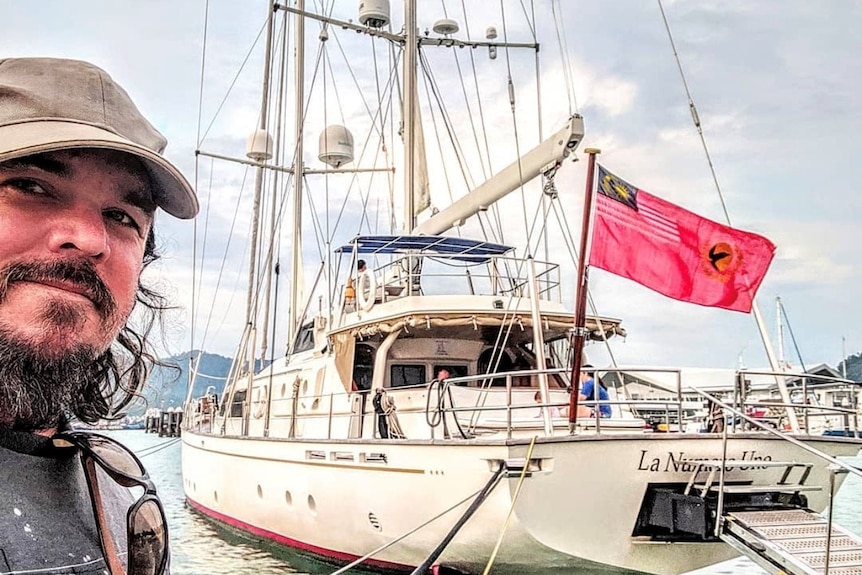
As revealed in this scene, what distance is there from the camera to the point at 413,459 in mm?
9859

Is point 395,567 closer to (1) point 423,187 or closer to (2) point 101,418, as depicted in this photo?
(1) point 423,187

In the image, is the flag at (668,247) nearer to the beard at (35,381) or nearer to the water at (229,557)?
the water at (229,557)

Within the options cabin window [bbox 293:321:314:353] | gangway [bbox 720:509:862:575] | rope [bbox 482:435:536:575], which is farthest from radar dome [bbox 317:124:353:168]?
gangway [bbox 720:509:862:575]

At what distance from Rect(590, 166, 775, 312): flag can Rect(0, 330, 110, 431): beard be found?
23.8ft

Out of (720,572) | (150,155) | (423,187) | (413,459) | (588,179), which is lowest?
(720,572)

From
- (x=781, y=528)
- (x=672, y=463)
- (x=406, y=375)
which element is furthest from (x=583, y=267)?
(x=406, y=375)

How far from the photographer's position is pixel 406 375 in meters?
13.3

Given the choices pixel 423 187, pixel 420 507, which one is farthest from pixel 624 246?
pixel 423 187

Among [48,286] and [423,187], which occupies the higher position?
[423,187]

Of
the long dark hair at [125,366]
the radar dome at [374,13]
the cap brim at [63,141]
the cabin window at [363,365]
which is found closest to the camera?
the cap brim at [63,141]

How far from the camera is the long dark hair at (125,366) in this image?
176cm

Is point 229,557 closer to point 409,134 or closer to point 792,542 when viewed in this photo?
point 409,134

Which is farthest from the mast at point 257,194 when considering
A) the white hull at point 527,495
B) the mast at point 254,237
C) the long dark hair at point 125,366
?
the long dark hair at point 125,366

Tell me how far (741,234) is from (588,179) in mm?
1755
